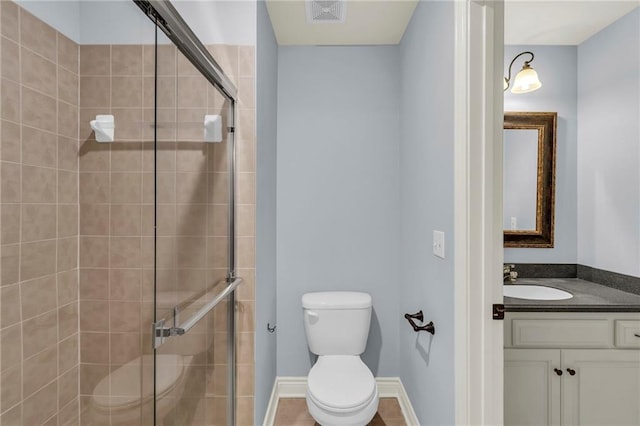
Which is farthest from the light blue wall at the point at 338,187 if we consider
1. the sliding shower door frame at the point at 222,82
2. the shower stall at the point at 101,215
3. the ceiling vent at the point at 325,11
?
the shower stall at the point at 101,215

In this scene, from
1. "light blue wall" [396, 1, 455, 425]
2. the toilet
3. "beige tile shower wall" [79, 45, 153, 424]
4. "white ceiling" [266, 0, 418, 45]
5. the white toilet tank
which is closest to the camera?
"beige tile shower wall" [79, 45, 153, 424]

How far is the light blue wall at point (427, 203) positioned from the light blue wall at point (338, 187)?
0.39ft

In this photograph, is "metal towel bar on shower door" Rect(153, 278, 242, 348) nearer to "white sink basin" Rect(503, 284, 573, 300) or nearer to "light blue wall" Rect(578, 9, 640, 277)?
"white sink basin" Rect(503, 284, 573, 300)

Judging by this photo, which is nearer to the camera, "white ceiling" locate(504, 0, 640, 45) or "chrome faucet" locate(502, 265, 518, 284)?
"white ceiling" locate(504, 0, 640, 45)

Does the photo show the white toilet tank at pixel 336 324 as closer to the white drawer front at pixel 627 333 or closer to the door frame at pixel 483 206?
the door frame at pixel 483 206

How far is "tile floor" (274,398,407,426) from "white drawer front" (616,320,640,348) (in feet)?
3.97

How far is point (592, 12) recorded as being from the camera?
1.97 metres

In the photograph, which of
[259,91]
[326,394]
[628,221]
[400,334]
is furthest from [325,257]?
[628,221]

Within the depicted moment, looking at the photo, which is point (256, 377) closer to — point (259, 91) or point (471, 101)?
point (259, 91)

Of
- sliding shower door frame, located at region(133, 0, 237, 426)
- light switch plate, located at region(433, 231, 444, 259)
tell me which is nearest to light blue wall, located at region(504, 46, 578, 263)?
light switch plate, located at region(433, 231, 444, 259)

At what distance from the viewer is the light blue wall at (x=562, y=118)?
7.53 ft

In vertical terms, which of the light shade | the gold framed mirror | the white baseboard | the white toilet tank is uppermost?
the light shade

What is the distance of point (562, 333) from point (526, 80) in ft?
4.70

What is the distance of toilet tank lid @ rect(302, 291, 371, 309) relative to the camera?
221cm
